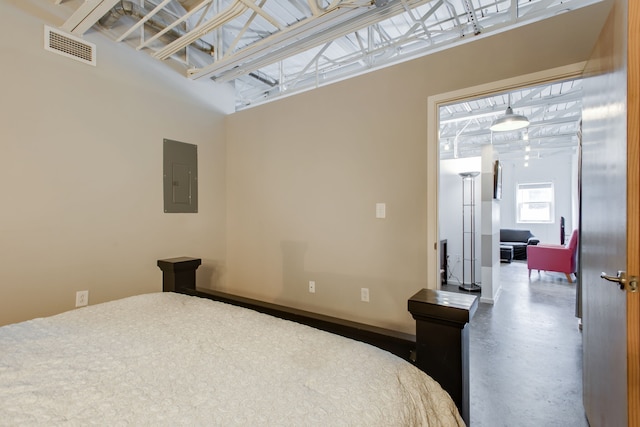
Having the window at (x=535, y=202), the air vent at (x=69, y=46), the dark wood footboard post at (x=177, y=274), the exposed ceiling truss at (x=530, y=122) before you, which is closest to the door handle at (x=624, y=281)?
the dark wood footboard post at (x=177, y=274)

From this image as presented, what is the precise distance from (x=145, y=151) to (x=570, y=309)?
5210mm

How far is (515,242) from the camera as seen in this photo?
7.87 meters

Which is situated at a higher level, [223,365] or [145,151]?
[145,151]

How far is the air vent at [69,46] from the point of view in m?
2.24

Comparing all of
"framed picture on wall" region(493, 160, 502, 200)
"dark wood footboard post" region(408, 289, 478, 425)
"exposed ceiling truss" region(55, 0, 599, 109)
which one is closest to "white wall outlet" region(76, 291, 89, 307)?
"exposed ceiling truss" region(55, 0, 599, 109)

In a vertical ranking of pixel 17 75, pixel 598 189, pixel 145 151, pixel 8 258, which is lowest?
pixel 8 258

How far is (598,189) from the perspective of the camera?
1377 mm

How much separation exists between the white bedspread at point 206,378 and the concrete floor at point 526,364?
1346mm

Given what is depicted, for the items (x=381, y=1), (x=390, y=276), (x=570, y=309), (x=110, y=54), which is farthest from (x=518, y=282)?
(x=110, y=54)

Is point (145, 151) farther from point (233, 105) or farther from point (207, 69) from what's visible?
point (233, 105)

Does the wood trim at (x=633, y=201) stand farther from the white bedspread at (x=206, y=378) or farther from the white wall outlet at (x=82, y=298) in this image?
the white wall outlet at (x=82, y=298)

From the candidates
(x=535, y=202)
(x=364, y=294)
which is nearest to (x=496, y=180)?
(x=364, y=294)

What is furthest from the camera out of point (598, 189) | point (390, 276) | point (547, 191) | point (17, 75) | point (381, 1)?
point (547, 191)

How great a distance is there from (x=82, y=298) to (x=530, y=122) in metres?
7.33
